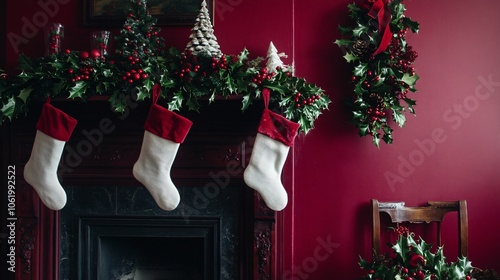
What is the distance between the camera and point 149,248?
8.71 ft

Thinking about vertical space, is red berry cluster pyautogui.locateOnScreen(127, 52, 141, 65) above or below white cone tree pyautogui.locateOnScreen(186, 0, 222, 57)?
below

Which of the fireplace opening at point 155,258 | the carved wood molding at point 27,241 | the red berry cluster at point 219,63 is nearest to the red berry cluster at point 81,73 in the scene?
the red berry cluster at point 219,63

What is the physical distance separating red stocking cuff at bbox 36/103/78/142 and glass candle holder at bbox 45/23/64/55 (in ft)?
0.96

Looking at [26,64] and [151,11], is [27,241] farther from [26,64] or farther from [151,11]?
[151,11]

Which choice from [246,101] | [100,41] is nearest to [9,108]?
[100,41]

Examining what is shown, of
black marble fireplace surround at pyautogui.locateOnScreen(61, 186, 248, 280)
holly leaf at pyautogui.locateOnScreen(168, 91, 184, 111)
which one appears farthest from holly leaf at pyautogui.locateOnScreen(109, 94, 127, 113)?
black marble fireplace surround at pyautogui.locateOnScreen(61, 186, 248, 280)

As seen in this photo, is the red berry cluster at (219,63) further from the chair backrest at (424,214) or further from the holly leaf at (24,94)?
the chair backrest at (424,214)

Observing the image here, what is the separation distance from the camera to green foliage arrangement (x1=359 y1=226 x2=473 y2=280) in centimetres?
191

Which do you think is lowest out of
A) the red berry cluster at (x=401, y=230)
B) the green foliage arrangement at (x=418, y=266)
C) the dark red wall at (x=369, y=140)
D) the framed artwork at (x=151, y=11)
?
the green foliage arrangement at (x=418, y=266)

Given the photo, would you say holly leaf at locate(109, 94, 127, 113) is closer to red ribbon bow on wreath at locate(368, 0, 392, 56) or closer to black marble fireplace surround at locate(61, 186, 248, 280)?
black marble fireplace surround at locate(61, 186, 248, 280)

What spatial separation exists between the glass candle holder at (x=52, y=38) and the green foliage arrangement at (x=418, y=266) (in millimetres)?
1910

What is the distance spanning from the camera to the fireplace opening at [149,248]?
7.73 ft

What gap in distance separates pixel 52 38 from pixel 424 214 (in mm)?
2146

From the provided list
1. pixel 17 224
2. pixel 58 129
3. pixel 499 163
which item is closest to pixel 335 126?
pixel 499 163
